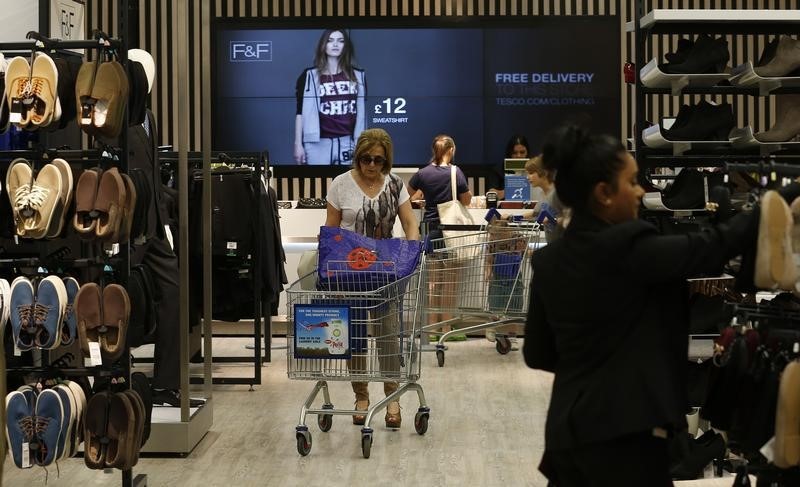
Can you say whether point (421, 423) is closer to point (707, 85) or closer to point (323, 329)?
point (323, 329)

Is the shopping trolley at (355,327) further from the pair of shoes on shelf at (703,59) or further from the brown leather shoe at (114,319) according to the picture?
the pair of shoes on shelf at (703,59)

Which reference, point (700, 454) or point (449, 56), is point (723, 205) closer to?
point (700, 454)

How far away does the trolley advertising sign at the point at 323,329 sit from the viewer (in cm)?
506

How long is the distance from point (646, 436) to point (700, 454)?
1.29 metres

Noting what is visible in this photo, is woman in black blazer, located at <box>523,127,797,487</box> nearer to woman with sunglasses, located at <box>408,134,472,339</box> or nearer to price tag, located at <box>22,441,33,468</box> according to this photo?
price tag, located at <box>22,441,33,468</box>

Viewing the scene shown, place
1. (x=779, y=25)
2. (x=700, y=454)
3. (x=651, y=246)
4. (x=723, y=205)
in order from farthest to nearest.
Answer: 1. (x=779, y=25)
2. (x=700, y=454)
3. (x=723, y=205)
4. (x=651, y=246)

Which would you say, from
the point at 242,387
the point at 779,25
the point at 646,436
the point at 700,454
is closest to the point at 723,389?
the point at 646,436

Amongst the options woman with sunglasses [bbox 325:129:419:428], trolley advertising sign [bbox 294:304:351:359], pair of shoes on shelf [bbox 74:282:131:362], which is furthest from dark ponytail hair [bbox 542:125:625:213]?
woman with sunglasses [bbox 325:129:419:428]

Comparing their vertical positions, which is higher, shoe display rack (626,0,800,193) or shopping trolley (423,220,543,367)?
shoe display rack (626,0,800,193)

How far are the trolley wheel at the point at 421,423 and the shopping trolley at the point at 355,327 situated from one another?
206mm

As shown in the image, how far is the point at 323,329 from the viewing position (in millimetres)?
5086

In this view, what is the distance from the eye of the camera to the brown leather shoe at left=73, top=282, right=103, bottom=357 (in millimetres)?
4047

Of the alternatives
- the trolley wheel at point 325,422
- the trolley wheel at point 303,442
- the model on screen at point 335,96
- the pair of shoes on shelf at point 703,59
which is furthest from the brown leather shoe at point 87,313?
the model on screen at point 335,96

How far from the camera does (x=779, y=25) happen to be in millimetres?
4754
